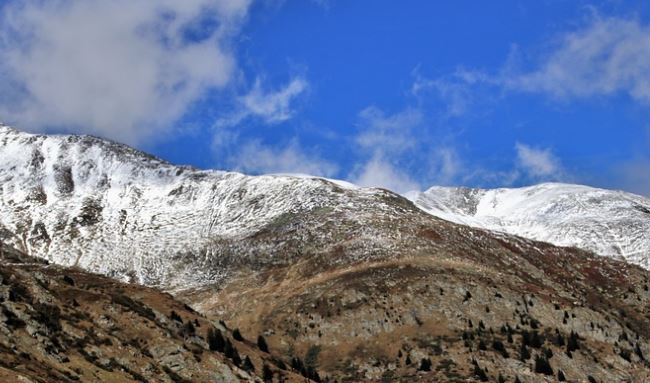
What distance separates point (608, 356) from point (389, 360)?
134ft

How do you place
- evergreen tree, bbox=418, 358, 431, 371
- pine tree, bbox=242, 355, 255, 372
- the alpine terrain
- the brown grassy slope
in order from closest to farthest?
pine tree, bbox=242, 355, 255, 372 → the alpine terrain → evergreen tree, bbox=418, 358, 431, 371 → the brown grassy slope

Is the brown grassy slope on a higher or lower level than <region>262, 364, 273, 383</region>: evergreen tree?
higher

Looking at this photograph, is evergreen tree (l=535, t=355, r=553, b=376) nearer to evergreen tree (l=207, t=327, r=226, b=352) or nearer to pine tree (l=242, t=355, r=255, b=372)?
pine tree (l=242, t=355, r=255, b=372)

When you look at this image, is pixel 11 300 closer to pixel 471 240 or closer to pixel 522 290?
pixel 522 290

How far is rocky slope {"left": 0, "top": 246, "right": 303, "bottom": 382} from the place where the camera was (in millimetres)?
70062

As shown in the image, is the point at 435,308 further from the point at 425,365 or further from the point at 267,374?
the point at 267,374

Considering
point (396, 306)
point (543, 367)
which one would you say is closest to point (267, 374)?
point (543, 367)

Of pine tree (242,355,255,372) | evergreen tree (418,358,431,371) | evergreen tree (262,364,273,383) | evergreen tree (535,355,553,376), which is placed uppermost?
evergreen tree (535,355,553,376)

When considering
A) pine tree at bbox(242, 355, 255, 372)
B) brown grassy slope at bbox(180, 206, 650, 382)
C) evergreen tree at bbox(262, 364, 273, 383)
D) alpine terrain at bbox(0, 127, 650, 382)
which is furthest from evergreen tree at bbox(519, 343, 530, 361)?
pine tree at bbox(242, 355, 255, 372)

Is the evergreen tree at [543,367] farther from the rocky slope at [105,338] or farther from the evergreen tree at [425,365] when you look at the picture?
the rocky slope at [105,338]

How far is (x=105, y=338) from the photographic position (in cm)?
8112

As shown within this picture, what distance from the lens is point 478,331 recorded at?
14200cm

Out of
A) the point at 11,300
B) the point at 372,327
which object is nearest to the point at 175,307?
the point at 11,300

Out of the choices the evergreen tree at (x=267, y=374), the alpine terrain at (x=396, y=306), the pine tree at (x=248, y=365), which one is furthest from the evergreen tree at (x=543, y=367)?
the pine tree at (x=248, y=365)
